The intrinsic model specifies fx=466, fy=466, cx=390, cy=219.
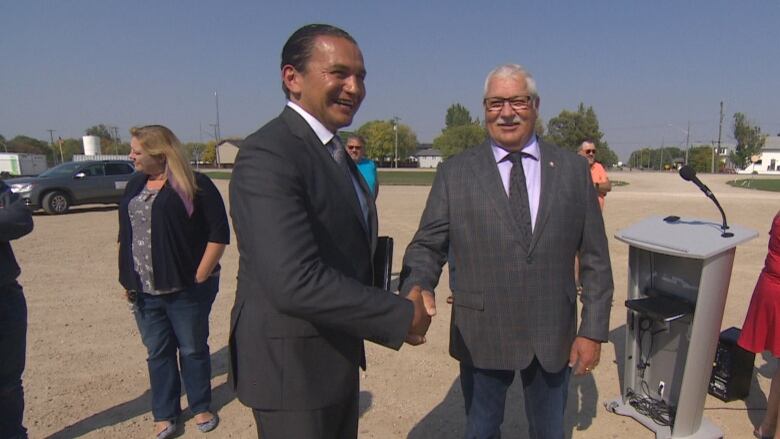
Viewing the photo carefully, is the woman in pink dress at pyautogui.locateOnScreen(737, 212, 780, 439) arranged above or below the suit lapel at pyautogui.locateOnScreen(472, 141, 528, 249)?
below

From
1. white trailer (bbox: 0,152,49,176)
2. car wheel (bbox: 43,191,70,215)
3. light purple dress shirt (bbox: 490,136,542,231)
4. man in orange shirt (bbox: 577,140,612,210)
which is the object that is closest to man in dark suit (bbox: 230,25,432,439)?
light purple dress shirt (bbox: 490,136,542,231)

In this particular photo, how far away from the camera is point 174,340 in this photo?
3.24 meters

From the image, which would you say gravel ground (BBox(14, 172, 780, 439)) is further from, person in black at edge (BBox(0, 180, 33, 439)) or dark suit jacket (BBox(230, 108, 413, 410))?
dark suit jacket (BBox(230, 108, 413, 410))

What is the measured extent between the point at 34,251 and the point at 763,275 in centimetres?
1093

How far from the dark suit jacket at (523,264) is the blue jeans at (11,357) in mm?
2229

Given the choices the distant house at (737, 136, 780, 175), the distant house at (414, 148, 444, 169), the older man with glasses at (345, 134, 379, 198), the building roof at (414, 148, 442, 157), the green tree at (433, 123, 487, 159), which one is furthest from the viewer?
the building roof at (414, 148, 442, 157)

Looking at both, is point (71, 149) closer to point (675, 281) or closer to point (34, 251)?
point (34, 251)

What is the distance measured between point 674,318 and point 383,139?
302 ft

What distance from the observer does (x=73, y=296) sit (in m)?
6.27

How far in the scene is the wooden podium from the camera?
8.92ft

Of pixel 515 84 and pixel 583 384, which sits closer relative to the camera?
pixel 515 84

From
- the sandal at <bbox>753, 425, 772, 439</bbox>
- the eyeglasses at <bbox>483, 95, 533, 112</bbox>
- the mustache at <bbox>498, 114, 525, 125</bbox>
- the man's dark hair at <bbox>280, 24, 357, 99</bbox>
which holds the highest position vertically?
the man's dark hair at <bbox>280, 24, 357, 99</bbox>

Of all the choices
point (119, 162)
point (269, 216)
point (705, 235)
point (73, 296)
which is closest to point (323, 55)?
point (269, 216)

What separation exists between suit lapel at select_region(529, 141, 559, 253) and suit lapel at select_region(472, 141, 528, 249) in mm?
74
